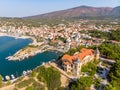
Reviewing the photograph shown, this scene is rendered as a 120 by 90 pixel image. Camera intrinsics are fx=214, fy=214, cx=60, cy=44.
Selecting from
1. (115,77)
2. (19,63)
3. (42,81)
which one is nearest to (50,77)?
(42,81)

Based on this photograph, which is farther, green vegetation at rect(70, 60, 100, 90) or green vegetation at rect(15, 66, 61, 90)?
green vegetation at rect(15, 66, 61, 90)

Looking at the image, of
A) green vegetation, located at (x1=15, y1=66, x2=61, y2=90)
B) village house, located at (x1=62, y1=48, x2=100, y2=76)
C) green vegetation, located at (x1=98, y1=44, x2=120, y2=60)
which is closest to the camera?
green vegetation, located at (x1=15, y1=66, x2=61, y2=90)

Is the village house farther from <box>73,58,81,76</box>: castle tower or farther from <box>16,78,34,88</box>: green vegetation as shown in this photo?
<box>16,78,34,88</box>: green vegetation

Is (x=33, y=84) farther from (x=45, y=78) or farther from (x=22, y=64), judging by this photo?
(x=22, y=64)

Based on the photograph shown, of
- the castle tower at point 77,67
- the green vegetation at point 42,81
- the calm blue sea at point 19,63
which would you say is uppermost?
the castle tower at point 77,67

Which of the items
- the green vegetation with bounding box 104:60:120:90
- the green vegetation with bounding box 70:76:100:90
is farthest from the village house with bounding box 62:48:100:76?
the green vegetation with bounding box 104:60:120:90

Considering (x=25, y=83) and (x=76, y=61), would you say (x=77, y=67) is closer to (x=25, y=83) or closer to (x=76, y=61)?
(x=76, y=61)

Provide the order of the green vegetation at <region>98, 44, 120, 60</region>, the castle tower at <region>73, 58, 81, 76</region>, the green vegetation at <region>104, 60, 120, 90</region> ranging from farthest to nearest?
the green vegetation at <region>98, 44, 120, 60</region> → the castle tower at <region>73, 58, 81, 76</region> → the green vegetation at <region>104, 60, 120, 90</region>

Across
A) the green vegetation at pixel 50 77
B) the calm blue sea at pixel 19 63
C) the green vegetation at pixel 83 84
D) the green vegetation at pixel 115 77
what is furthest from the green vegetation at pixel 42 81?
the calm blue sea at pixel 19 63

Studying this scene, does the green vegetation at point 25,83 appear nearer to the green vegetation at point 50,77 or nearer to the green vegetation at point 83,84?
the green vegetation at point 50,77
